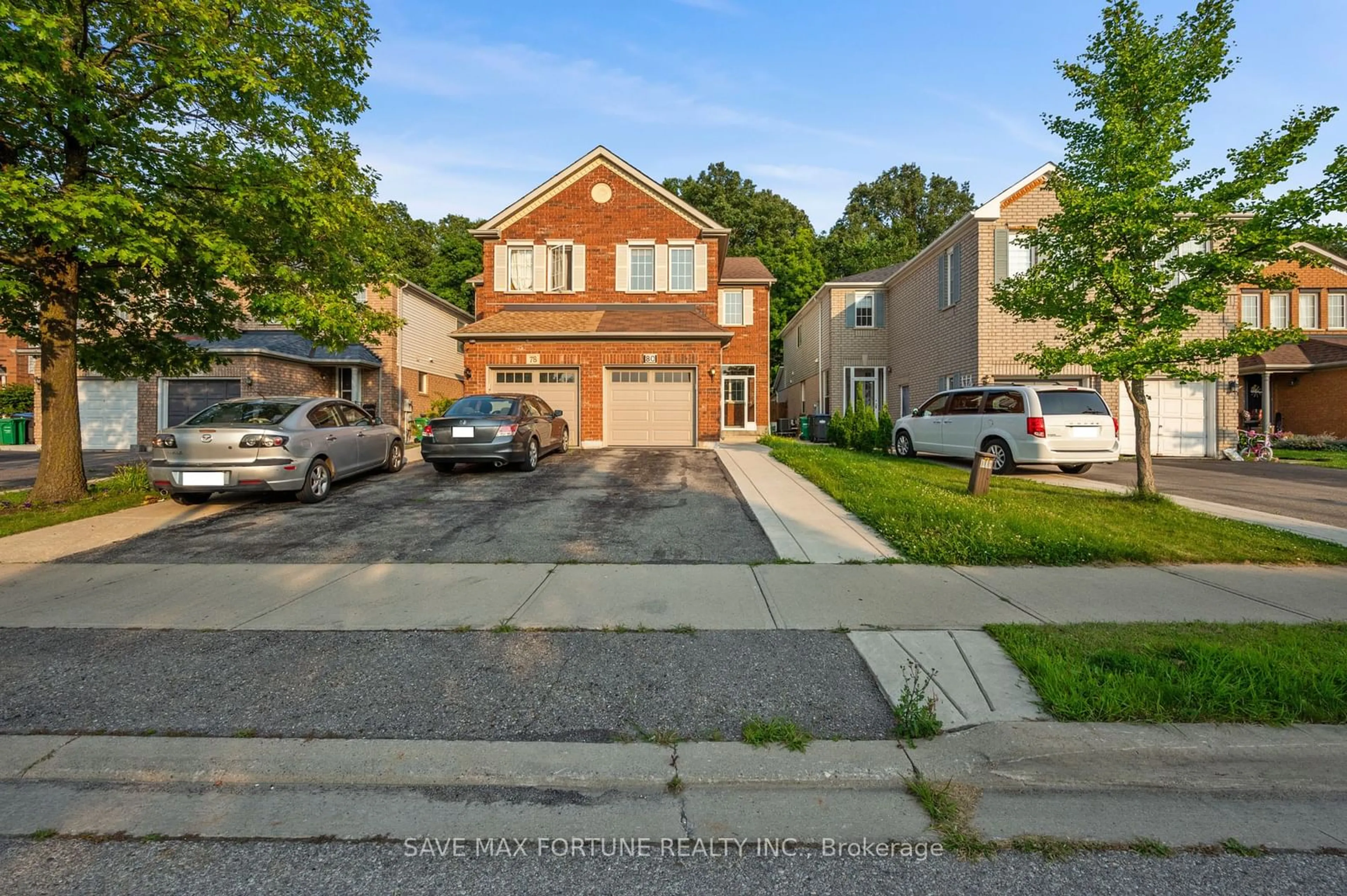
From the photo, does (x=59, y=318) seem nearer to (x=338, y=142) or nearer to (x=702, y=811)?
(x=338, y=142)

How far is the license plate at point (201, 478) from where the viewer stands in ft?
26.4

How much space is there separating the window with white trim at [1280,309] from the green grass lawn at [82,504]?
32.4 m

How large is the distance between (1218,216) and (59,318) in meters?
15.8

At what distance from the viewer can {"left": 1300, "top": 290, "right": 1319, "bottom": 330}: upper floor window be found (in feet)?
72.8

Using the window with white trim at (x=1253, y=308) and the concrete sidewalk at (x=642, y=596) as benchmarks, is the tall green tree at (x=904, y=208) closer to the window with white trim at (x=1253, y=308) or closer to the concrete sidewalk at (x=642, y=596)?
the window with white trim at (x=1253, y=308)

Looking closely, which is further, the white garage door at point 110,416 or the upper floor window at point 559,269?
the white garage door at point 110,416

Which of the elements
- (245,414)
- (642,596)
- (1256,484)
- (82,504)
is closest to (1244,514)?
(1256,484)

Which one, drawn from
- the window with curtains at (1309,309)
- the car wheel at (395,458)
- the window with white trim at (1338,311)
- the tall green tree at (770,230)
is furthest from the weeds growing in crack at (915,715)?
the tall green tree at (770,230)

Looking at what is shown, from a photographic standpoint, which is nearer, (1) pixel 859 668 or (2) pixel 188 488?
(1) pixel 859 668

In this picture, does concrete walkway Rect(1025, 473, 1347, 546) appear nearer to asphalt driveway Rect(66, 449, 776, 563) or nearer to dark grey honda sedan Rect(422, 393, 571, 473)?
asphalt driveway Rect(66, 449, 776, 563)

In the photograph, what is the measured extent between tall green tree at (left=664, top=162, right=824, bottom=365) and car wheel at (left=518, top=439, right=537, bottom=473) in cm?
3021

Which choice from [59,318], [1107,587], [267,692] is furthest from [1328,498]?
[59,318]

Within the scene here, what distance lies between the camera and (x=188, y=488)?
810 centimetres

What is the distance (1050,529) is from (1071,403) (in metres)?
6.05
